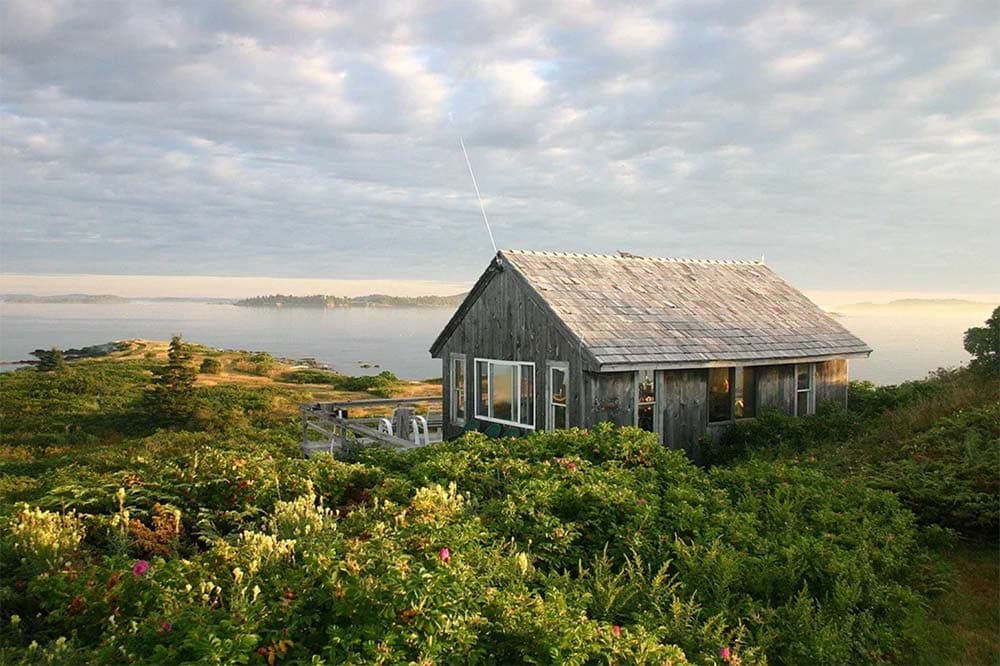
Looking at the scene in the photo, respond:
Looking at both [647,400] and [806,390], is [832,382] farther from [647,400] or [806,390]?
[647,400]

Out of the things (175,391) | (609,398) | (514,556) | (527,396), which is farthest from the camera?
(175,391)

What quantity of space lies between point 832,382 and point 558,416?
880 centimetres

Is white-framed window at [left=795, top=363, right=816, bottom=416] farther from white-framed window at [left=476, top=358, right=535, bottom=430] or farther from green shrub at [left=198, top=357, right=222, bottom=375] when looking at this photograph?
green shrub at [left=198, top=357, right=222, bottom=375]

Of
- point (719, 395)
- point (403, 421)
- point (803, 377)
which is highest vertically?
point (803, 377)

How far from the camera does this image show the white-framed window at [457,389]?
19.6 meters

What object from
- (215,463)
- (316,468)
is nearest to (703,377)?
(316,468)

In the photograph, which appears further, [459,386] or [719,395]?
[459,386]

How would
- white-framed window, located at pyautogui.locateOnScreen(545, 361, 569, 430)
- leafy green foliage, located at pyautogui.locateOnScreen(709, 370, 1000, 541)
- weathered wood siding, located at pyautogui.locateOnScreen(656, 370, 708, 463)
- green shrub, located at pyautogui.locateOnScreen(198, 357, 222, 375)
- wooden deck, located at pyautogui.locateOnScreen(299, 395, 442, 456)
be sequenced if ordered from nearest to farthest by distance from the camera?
1. leafy green foliage, located at pyautogui.locateOnScreen(709, 370, 1000, 541)
2. white-framed window, located at pyautogui.locateOnScreen(545, 361, 569, 430)
3. weathered wood siding, located at pyautogui.locateOnScreen(656, 370, 708, 463)
4. wooden deck, located at pyautogui.locateOnScreen(299, 395, 442, 456)
5. green shrub, located at pyautogui.locateOnScreen(198, 357, 222, 375)

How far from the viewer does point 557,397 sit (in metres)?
16.4

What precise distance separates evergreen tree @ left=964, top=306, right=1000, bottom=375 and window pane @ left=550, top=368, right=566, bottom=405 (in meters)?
12.4

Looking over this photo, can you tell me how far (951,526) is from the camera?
10477 millimetres

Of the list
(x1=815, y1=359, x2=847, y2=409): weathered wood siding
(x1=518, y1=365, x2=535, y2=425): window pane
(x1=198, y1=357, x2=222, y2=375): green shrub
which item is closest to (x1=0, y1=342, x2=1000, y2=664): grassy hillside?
(x1=518, y1=365, x2=535, y2=425): window pane

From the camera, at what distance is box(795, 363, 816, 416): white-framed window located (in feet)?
64.8

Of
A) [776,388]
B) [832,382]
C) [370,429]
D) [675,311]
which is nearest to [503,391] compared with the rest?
[370,429]
